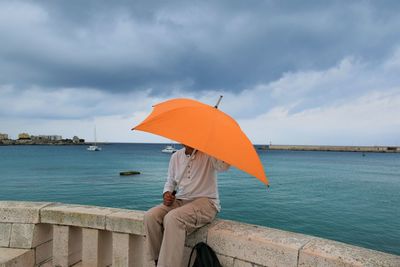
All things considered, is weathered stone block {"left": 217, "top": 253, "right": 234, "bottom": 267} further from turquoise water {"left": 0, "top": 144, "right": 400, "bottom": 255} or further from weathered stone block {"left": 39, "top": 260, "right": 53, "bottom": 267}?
turquoise water {"left": 0, "top": 144, "right": 400, "bottom": 255}

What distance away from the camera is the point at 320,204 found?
25.7 meters

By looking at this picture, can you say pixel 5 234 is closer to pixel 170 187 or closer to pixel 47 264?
pixel 47 264

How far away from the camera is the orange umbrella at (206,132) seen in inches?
107

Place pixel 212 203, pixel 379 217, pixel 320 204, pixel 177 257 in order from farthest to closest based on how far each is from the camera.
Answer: pixel 320 204 < pixel 379 217 < pixel 212 203 < pixel 177 257

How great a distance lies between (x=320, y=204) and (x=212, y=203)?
2536 cm

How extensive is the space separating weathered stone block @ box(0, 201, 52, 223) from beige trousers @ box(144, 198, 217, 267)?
174 cm

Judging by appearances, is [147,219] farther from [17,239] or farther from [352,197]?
[352,197]

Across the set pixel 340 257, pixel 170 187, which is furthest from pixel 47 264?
pixel 340 257

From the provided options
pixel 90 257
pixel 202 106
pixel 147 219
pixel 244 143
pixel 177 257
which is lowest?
pixel 90 257

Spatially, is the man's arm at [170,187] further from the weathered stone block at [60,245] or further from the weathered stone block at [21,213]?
the weathered stone block at [21,213]

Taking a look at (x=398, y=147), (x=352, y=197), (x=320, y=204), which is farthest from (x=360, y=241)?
(x=398, y=147)

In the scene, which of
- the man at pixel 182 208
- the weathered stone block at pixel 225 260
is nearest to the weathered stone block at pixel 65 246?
the man at pixel 182 208

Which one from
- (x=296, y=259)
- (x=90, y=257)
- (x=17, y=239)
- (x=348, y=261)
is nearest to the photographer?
(x=348, y=261)

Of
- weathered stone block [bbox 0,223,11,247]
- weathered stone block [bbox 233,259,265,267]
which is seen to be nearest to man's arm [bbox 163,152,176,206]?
weathered stone block [bbox 233,259,265,267]
